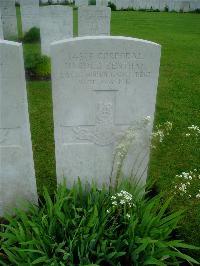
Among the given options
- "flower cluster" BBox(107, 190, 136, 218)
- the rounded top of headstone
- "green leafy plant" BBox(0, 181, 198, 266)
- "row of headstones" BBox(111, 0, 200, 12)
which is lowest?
"green leafy plant" BBox(0, 181, 198, 266)

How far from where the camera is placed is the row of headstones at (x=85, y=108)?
3094 mm

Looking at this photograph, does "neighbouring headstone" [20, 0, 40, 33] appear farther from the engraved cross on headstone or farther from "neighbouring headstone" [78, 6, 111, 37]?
the engraved cross on headstone

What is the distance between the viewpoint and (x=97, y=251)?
281 centimetres

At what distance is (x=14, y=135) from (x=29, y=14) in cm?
1022

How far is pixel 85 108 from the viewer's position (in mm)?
3365

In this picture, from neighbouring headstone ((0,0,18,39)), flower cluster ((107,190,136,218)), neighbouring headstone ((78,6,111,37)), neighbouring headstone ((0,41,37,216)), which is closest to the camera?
flower cluster ((107,190,136,218))

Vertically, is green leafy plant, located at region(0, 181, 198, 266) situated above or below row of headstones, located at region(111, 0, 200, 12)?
below

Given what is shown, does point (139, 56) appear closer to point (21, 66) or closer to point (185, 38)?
point (21, 66)

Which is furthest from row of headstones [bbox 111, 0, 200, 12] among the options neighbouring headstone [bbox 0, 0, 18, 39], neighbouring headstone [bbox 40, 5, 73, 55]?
neighbouring headstone [bbox 40, 5, 73, 55]

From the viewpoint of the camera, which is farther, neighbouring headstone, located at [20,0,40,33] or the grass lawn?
neighbouring headstone, located at [20,0,40,33]

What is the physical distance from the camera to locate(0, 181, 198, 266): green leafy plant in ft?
9.21

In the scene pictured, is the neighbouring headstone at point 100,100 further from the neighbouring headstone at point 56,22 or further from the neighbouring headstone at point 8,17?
the neighbouring headstone at point 8,17

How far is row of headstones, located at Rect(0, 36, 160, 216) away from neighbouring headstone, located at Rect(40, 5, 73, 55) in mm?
6454

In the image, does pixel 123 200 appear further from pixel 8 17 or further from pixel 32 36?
pixel 32 36
